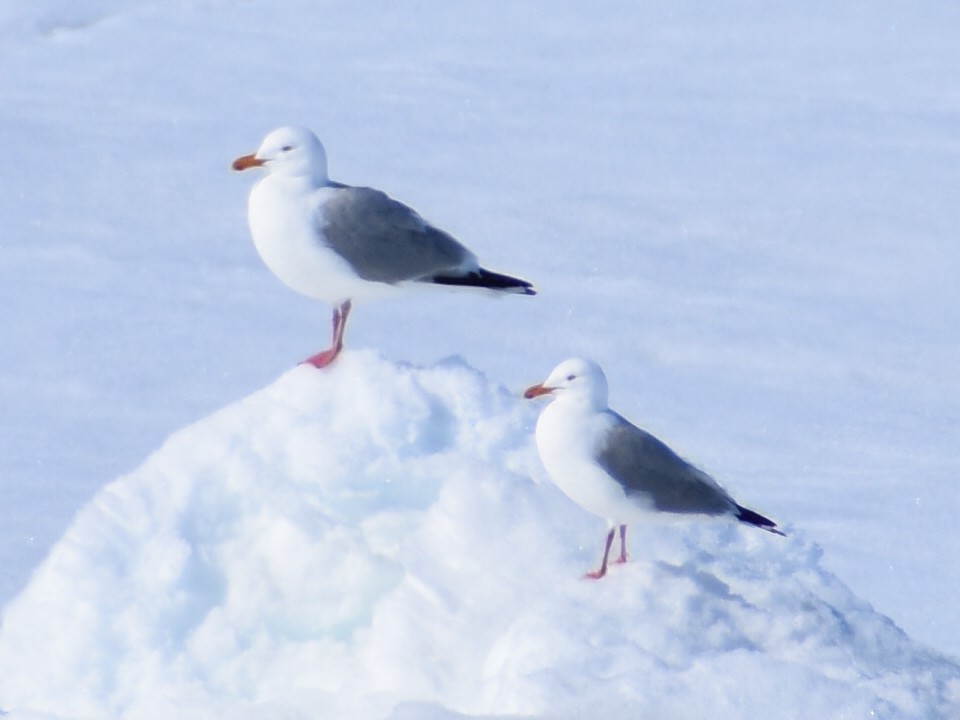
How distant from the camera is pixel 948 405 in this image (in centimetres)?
745

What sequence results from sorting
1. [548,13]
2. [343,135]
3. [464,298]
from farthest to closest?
[548,13] < [343,135] < [464,298]

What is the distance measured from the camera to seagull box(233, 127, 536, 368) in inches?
164

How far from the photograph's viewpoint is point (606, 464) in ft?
11.9

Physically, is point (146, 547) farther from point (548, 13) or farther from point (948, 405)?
point (548, 13)

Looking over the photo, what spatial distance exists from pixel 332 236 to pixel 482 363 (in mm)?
3424

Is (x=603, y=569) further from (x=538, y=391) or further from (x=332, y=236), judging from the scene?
(x=332, y=236)

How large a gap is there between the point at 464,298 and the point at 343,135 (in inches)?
125

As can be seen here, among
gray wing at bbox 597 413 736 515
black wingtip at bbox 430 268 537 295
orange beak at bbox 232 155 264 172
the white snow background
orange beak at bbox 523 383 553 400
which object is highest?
orange beak at bbox 232 155 264 172

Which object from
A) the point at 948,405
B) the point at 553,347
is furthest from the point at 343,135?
the point at 948,405

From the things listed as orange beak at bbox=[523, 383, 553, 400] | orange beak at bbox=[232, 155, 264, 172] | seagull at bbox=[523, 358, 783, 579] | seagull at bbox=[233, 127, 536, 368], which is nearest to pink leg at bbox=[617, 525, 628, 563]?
seagull at bbox=[523, 358, 783, 579]

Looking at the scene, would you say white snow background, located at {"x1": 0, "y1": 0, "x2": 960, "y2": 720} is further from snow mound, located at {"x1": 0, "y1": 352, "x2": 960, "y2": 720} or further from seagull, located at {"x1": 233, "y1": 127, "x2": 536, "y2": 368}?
seagull, located at {"x1": 233, "y1": 127, "x2": 536, "y2": 368}

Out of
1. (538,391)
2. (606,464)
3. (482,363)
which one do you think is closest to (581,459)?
(606,464)

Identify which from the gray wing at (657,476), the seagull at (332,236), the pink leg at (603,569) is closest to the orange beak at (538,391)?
the gray wing at (657,476)

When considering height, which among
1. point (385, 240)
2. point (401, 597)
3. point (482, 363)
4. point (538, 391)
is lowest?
point (482, 363)
